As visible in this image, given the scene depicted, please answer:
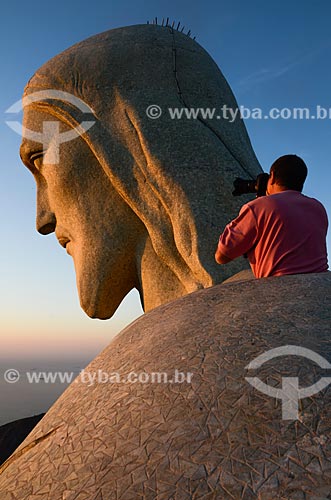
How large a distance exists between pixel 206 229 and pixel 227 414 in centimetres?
274

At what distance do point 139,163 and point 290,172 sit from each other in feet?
6.74

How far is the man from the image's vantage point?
Result: 257cm

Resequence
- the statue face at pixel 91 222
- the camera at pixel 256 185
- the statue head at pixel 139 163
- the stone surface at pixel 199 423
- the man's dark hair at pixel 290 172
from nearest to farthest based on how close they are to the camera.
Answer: the stone surface at pixel 199 423 < the man's dark hair at pixel 290 172 < the camera at pixel 256 185 < the statue head at pixel 139 163 < the statue face at pixel 91 222

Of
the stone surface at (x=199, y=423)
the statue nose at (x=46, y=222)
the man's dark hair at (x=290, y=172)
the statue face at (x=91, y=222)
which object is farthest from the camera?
the statue nose at (x=46, y=222)

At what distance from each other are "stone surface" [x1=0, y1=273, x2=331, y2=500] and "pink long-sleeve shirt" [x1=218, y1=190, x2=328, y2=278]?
36 cm

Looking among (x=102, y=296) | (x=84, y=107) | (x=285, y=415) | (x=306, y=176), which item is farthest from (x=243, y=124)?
(x=285, y=415)

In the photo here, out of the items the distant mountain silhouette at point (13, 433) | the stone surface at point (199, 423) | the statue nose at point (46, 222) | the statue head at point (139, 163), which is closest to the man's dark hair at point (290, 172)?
the stone surface at point (199, 423)

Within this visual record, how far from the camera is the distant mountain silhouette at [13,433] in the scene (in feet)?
17.4

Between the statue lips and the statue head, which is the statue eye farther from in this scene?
the statue lips

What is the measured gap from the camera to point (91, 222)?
16.7 ft

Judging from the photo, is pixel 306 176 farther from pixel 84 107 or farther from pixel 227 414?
pixel 84 107
